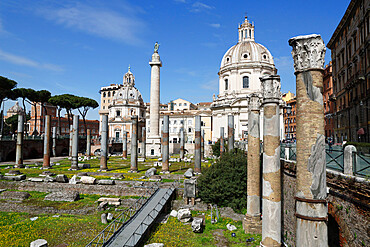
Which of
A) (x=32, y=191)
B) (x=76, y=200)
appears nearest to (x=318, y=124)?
(x=76, y=200)

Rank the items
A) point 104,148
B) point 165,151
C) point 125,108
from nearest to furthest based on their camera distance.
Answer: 1. point 165,151
2. point 104,148
3. point 125,108

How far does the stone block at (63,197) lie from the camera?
12.5 meters

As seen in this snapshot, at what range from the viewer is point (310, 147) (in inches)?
184

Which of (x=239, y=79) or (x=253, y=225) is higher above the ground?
(x=239, y=79)

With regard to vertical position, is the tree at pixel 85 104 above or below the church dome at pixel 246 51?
below

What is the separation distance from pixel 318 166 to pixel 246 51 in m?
45.7

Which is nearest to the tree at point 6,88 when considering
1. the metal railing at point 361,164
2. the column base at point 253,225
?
the column base at point 253,225

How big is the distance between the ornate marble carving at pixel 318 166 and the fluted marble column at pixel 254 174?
442 cm

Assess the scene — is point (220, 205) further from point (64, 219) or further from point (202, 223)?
point (64, 219)

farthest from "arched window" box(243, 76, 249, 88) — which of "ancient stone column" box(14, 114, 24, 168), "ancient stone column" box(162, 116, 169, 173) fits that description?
"ancient stone column" box(14, 114, 24, 168)

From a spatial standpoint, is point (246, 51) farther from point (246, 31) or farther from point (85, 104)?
point (85, 104)

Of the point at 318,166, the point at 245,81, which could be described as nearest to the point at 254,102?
the point at 318,166

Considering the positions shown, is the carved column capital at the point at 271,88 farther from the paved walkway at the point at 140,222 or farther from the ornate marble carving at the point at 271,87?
the paved walkway at the point at 140,222

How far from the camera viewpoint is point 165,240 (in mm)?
8562
